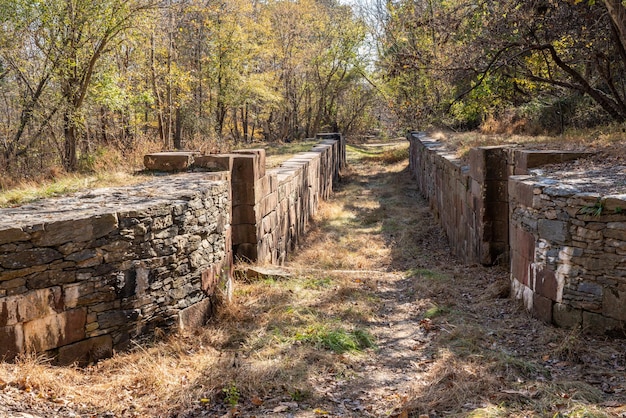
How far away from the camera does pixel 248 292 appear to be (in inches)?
280

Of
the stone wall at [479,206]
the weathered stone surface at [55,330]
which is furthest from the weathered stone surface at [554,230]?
the weathered stone surface at [55,330]

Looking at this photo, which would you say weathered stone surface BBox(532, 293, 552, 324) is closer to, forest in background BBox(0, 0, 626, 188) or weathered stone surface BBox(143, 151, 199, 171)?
forest in background BBox(0, 0, 626, 188)

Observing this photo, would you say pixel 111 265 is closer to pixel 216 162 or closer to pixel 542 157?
pixel 216 162

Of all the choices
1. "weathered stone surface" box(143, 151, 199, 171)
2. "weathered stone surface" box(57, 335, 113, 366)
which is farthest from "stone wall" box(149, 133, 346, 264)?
"weathered stone surface" box(57, 335, 113, 366)

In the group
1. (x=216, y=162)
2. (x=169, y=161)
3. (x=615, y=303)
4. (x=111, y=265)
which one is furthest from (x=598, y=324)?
(x=169, y=161)

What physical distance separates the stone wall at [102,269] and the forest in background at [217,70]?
493 cm

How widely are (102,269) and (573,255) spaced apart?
470 centimetres

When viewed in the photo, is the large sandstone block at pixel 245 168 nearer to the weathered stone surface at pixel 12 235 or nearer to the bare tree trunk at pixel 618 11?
the weathered stone surface at pixel 12 235

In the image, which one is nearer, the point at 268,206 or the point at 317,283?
the point at 317,283

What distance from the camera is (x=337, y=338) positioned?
553 centimetres

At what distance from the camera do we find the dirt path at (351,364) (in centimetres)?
414

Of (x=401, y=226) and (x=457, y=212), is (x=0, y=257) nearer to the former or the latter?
(x=457, y=212)

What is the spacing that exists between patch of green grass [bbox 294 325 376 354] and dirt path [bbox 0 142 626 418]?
15 millimetres

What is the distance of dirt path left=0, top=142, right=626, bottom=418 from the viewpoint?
13.6 feet
